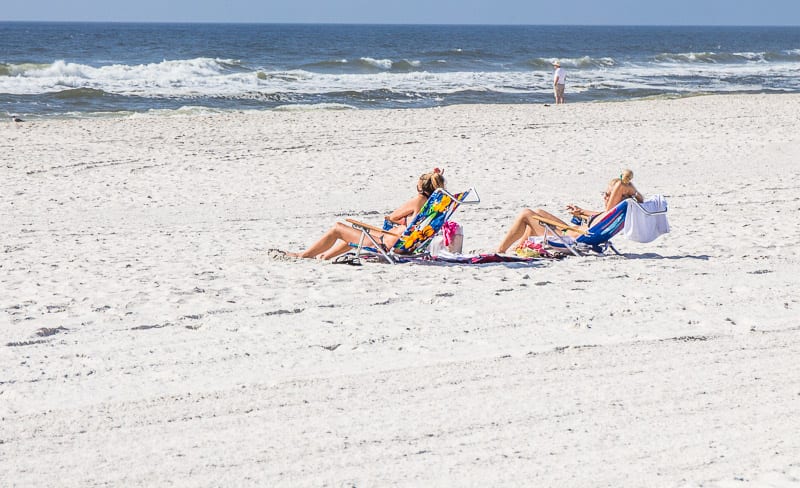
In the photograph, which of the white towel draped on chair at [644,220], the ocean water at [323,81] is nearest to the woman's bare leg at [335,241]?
the white towel draped on chair at [644,220]

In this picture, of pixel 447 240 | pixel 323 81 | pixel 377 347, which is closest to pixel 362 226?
pixel 447 240

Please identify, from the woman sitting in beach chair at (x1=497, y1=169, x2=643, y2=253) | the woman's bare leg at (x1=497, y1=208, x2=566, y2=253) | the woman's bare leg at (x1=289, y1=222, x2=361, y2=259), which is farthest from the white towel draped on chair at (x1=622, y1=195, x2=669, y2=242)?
the woman's bare leg at (x1=289, y1=222, x2=361, y2=259)

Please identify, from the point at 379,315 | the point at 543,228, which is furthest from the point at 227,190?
the point at 379,315

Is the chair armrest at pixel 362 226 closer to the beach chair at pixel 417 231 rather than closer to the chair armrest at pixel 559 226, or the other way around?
the beach chair at pixel 417 231

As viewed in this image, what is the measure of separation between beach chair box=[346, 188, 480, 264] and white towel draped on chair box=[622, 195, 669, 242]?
3.97 ft

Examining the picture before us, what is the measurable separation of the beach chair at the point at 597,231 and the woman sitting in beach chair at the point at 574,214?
0.04 metres

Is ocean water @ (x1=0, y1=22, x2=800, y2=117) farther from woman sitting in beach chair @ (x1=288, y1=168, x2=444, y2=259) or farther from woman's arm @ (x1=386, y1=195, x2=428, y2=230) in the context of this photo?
woman's arm @ (x1=386, y1=195, x2=428, y2=230)

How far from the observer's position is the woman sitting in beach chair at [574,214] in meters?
7.52

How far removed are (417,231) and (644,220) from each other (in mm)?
1714

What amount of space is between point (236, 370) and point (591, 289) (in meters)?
2.61

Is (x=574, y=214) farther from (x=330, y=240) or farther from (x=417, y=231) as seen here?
(x=330, y=240)

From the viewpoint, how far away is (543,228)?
7.64m

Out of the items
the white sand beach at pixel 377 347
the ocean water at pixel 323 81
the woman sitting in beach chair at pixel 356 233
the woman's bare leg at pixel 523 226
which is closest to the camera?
the white sand beach at pixel 377 347

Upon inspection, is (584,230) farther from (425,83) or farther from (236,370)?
(425,83)
